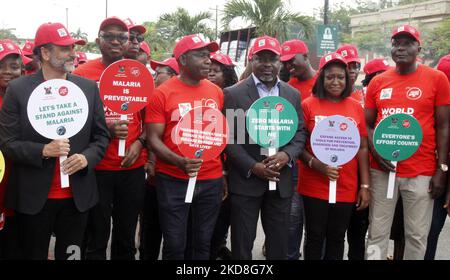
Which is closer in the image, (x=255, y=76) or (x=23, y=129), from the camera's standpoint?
(x=23, y=129)

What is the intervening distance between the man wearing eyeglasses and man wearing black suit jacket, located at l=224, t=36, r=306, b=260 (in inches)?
31.4

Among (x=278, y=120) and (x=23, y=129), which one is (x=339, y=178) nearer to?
(x=278, y=120)

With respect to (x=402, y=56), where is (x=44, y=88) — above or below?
below

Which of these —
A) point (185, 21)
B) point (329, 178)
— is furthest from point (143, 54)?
point (185, 21)

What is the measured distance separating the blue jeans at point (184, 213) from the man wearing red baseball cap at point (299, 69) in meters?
1.96

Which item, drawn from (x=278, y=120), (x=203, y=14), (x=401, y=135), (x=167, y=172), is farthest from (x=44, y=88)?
(x=203, y=14)

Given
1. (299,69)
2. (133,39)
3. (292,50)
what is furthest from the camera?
(292,50)

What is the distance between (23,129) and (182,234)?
139cm

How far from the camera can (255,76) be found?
12.4 feet

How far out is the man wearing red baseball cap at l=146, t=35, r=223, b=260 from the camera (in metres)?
3.59

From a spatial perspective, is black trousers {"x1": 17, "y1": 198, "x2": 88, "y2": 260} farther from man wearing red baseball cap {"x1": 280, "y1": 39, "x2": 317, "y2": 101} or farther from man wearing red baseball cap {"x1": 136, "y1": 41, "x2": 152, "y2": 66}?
man wearing red baseball cap {"x1": 280, "y1": 39, "x2": 317, "y2": 101}

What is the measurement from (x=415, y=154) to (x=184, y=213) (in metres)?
1.93

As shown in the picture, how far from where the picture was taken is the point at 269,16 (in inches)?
574

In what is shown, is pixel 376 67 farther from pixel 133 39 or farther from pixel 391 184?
pixel 133 39
